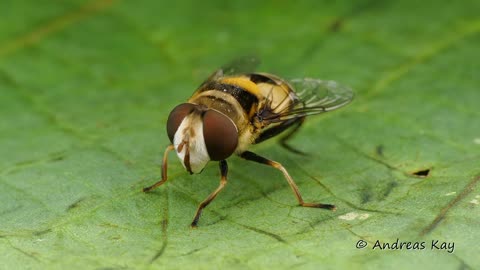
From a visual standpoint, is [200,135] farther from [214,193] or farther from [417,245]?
[417,245]

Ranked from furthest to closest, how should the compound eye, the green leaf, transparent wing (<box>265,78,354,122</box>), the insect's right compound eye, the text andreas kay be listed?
transparent wing (<box>265,78,354,122</box>), the insect's right compound eye, the compound eye, the green leaf, the text andreas kay

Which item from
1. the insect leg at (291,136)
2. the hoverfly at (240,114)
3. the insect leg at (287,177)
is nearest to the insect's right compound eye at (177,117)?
the hoverfly at (240,114)

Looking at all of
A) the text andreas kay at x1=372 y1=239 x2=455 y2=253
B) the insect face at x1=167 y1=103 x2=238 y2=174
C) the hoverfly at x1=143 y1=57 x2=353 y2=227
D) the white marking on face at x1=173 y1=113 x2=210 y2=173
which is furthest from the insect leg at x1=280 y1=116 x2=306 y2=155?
the text andreas kay at x1=372 y1=239 x2=455 y2=253

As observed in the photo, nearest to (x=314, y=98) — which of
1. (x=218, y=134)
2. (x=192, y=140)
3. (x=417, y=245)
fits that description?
(x=218, y=134)

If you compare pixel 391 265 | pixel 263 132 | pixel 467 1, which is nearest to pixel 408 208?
pixel 391 265

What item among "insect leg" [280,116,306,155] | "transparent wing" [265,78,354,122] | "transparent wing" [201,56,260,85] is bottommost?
"insect leg" [280,116,306,155]

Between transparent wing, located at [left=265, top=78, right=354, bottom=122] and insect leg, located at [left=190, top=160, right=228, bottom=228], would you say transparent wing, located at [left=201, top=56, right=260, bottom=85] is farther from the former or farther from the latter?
insect leg, located at [left=190, top=160, right=228, bottom=228]

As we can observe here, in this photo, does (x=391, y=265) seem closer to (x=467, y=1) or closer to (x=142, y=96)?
(x=142, y=96)
